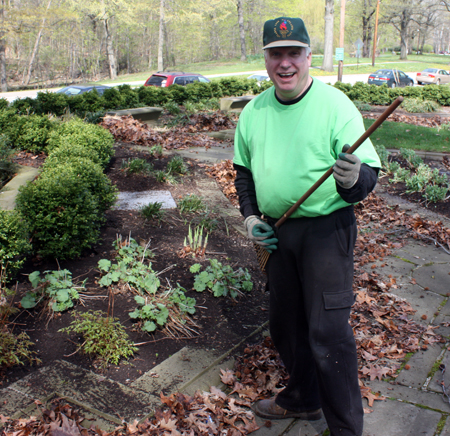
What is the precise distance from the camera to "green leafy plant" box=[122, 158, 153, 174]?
6.70 meters

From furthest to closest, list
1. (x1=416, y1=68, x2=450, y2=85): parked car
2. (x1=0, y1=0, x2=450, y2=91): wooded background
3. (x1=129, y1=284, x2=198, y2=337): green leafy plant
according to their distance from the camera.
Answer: (x1=416, y1=68, x2=450, y2=85): parked car → (x1=0, y1=0, x2=450, y2=91): wooded background → (x1=129, y1=284, x2=198, y2=337): green leafy plant

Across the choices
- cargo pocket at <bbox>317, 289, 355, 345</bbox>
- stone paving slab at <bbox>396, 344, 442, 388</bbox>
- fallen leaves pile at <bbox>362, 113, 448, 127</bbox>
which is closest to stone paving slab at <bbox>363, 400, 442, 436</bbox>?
stone paving slab at <bbox>396, 344, 442, 388</bbox>

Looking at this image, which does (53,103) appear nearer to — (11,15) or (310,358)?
(310,358)

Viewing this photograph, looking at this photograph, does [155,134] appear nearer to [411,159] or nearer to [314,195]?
[411,159]

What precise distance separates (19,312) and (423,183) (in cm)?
581

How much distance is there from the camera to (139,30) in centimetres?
5203

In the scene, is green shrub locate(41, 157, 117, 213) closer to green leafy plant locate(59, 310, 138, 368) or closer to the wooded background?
green leafy plant locate(59, 310, 138, 368)

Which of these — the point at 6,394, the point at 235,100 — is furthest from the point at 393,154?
the point at 6,394

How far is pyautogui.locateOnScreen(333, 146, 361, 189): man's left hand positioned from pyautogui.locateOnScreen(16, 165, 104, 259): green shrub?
274cm

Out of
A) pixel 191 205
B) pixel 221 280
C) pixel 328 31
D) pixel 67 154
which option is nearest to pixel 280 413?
pixel 221 280

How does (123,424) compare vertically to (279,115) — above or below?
below

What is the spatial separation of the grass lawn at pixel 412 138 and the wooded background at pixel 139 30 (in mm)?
19844

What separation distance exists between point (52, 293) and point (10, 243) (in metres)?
0.53

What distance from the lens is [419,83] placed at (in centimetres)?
3438
